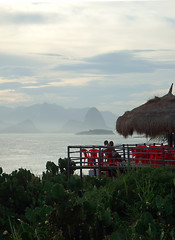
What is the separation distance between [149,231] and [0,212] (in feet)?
11.3

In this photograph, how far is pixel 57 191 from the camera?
6457mm

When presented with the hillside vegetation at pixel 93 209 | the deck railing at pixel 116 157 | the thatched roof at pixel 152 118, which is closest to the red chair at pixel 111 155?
the deck railing at pixel 116 157

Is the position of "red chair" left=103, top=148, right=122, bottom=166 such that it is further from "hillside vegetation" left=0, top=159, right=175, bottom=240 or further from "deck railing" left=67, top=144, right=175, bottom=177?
"hillside vegetation" left=0, top=159, right=175, bottom=240

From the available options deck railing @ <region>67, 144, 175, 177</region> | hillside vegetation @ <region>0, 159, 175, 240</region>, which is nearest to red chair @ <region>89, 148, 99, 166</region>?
deck railing @ <region>67, 144, 175, 177</region>

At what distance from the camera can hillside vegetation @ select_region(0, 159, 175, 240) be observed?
629cm

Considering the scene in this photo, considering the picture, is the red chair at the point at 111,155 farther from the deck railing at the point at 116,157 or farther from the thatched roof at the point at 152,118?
the thatched roof at the point at 152,118

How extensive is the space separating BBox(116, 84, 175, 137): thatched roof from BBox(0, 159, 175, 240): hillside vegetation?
12.6ft

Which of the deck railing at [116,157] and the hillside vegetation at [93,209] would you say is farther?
the deck railing at [116,157]

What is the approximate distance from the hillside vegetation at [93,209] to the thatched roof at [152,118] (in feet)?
12.6

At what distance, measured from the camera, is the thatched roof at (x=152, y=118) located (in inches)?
535

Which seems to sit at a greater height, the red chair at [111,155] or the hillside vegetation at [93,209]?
the red chair at [111,155]

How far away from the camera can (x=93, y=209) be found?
6.36 metres

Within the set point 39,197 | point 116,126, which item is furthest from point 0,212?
point 116,126

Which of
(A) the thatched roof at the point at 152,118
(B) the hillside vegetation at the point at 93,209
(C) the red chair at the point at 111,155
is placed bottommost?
(B) the hillside vegetation at the point at 93,209
